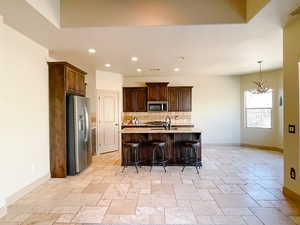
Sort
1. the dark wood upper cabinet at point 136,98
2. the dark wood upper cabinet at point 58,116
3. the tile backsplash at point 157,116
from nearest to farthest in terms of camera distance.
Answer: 1. the dark wood upper cabinet at point 58,116
2. the dark wood upper cabinet at point 136,98
3. the tile backsplash at point 157,116

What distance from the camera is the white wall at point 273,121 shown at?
23.7 ft

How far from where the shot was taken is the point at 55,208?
10.4ft

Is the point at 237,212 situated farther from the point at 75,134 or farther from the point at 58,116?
the point at 58,116

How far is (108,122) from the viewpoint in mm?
7328

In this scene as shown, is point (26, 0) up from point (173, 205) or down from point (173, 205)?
up

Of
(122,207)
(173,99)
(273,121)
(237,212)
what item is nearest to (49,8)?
(122,207)

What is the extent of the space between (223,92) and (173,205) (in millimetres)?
6215

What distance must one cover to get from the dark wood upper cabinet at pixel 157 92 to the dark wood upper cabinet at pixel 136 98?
24 cm

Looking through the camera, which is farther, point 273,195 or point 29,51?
point 29,51

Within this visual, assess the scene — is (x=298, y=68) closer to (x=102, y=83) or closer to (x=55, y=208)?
(x=55, y=208)

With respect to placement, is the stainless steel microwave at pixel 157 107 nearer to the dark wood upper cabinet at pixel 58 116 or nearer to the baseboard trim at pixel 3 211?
the dark wood upper cabinet at pixel 58 116

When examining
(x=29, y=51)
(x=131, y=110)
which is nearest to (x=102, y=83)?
(x=131, y=110)

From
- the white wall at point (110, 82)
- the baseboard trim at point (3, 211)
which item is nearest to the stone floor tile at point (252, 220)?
the baseboard trim at point (3, 211)

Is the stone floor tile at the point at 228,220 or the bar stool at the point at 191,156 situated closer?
the stone floor tile at the point at 228,220
